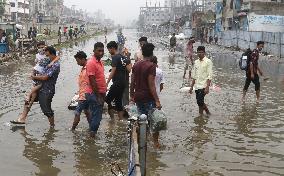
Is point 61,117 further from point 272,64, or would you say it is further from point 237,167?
point 272,64

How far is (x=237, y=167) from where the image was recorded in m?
7.00

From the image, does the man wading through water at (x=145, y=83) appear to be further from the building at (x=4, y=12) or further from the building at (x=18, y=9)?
the building at (x=18, y=9)

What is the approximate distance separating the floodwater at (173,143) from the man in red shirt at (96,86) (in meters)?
0.45

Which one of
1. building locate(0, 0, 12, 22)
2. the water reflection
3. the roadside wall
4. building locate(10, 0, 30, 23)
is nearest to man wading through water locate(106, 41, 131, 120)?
the water reflection

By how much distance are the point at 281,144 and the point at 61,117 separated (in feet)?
15.9

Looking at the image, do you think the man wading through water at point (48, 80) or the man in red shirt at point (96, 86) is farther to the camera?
the man wading through water at point (48, 80)

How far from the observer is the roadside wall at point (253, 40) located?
3086 cm

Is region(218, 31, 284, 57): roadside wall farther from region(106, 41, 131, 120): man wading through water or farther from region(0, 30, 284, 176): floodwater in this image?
region(106, 41, 131, 120): man wading through water

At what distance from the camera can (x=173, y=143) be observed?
838 cm

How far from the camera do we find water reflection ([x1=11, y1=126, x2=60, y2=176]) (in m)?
6.73

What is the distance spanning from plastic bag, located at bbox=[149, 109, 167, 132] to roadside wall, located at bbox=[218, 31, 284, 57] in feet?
81.4

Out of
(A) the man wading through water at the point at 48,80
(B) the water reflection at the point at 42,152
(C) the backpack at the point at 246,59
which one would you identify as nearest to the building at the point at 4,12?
(C) the backpack at the point at 246,59

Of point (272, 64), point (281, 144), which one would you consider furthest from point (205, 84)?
point (272, 64)

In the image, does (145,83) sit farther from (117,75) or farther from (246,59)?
(246,59)
